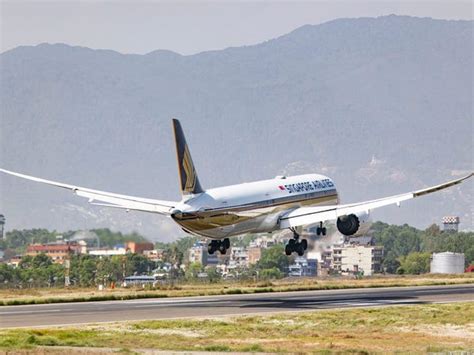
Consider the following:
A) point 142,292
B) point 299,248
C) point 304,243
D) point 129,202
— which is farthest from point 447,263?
point 142,292

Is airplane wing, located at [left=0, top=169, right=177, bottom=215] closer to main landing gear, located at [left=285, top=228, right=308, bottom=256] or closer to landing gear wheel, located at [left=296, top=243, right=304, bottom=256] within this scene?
main landing gear, located at [left=285, top=228, right=308, bottom=256]

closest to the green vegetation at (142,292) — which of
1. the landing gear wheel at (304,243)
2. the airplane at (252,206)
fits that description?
the landing gear wheel at (304,243)

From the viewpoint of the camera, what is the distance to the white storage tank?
18600 cm

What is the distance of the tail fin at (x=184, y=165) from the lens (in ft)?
300

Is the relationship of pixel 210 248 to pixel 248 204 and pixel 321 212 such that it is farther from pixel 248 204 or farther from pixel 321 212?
pixel 321 212

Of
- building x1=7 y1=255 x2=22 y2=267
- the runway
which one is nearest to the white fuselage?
the runway

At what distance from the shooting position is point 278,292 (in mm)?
105750

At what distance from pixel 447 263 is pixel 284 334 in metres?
125

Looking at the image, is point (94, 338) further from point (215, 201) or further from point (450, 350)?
point (215, 201)

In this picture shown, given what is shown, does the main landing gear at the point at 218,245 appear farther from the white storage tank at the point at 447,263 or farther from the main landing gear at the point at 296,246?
the white storage tank at the point at 447,263

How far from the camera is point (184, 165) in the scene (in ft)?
302

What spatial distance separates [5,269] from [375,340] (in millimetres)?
102555

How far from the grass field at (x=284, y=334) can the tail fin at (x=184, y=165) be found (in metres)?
17.4

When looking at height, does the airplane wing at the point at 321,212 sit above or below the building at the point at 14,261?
below
